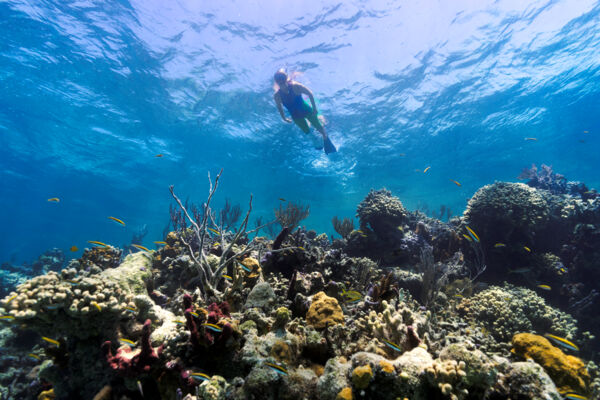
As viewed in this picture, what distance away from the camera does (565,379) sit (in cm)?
274

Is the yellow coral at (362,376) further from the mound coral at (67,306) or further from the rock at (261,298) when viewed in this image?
the mound coral at (67,306)

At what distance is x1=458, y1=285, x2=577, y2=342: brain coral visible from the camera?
4723 millimetres

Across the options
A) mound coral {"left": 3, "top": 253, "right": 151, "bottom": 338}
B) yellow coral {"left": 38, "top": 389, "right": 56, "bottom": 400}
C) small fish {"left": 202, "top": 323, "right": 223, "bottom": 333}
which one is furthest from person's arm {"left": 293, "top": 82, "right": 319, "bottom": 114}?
yellow coral {"left": 38, "top": 389, "right": 56, "bottom": 400}

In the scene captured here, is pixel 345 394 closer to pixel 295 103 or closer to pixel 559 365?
pixel 559 365

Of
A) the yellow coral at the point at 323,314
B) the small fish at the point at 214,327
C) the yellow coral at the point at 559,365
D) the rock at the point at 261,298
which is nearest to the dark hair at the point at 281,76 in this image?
the rock at the point at 261,298

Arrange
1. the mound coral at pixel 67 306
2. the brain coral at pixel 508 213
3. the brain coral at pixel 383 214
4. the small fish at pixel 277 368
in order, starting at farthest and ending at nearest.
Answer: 1. the brain coral at pixel 383 214
2. the brain coral at pixel 508 213
3. the mound coral at pixel 67 306
4. the small fish at pixel 277 368

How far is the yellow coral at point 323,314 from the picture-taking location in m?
3.39

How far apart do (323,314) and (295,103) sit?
6.50 m

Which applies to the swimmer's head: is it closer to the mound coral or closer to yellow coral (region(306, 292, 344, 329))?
yellow coral (region(306, 292, 344, 329))

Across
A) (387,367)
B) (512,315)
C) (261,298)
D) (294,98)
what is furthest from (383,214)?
(387,367)

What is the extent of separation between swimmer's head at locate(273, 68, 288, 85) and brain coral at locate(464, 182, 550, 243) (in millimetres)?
7394

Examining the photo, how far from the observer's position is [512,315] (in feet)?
15.7

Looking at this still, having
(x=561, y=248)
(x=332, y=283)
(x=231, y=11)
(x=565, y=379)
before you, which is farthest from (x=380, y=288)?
(x=231, y=11)

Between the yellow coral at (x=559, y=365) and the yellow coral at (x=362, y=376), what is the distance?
8.11 ft
